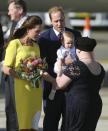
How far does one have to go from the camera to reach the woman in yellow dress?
233 inches

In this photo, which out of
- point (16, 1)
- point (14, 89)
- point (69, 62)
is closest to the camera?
point (69, 62)

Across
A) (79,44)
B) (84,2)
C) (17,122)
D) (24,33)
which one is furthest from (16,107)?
(84,2)

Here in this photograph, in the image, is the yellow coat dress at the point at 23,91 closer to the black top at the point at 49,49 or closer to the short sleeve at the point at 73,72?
the black top at the point at 49,49

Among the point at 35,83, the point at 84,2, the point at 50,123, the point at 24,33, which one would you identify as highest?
the point at 24,33

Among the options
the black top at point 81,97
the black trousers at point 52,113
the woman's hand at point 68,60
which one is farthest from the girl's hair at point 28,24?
the black top at point 81,97

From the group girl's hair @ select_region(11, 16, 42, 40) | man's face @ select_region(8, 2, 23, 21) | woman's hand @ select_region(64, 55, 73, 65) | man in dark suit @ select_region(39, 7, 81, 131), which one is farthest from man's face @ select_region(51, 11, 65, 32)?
woman's hand @ select_region(64, 55, 73, 65)

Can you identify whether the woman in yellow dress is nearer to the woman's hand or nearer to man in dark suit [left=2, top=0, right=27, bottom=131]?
man in dark suit [left=2, top=0, right=27, bottom=131]

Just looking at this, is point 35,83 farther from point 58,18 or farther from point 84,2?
point 84,2

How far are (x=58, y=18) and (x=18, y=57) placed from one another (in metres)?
0.60

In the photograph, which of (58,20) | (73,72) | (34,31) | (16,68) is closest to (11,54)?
(16,68)

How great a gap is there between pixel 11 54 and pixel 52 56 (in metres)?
0.53

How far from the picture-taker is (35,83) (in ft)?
19.2

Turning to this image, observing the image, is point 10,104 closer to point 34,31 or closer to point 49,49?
point 49,49

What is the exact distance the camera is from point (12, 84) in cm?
609
